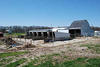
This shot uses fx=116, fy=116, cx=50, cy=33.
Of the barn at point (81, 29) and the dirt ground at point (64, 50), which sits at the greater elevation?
the barn at point (81, 29)

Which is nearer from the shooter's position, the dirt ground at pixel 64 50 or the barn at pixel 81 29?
the dirt ground at pixel 64 50

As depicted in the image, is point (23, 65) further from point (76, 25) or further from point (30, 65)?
point (76, 25)

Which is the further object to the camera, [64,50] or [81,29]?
[81,29]

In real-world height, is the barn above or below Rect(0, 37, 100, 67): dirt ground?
above

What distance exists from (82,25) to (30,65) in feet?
102

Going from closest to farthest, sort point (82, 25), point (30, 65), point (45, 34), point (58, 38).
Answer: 1. point (30, 65)
2. point (58, 38)
3. point (45, 34)
4. point (82, 25)

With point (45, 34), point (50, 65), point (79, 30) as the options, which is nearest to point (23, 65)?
point (50, 65)

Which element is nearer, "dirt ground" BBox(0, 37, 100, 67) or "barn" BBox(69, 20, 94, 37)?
"dirt ground" BBox(0, 37, 100, 67)

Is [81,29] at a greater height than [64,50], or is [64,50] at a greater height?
[81,29]

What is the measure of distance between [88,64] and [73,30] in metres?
31.3

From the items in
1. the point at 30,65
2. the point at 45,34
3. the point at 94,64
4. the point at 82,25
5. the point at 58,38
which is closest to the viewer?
the point at 94,64

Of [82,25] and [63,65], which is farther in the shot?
[82,25]

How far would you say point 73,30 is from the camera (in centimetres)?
3788

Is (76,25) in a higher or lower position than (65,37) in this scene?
higher
